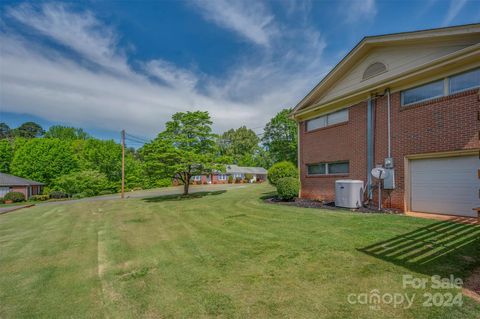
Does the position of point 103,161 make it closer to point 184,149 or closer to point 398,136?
point 184,149

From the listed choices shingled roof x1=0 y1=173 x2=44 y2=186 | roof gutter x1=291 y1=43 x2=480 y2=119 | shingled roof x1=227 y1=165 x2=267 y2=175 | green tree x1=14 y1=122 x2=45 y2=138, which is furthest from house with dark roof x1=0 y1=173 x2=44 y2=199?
green tree x1=14 y1=122 x2=45 y2=138

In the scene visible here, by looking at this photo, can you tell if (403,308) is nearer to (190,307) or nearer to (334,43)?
(190,307)

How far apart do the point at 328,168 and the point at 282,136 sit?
27.6 m

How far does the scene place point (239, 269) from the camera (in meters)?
4.10

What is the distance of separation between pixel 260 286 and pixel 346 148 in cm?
899

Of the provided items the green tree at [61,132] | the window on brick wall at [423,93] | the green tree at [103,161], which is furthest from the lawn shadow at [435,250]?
the green tree at [61,132]

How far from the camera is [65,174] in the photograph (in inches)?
1414

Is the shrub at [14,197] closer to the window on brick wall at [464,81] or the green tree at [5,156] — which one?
the green tree at [5,156]

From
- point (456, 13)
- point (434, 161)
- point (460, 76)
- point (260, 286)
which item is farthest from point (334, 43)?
point (260, 286)

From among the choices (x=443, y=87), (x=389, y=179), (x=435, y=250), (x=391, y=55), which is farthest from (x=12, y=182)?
(x=443, y=87)

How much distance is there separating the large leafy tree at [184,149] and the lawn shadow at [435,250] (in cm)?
1375

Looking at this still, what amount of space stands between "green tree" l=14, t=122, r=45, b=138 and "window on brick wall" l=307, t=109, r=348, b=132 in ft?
278

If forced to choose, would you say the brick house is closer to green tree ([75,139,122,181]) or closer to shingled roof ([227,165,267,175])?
green tree ([75,139,122,181])

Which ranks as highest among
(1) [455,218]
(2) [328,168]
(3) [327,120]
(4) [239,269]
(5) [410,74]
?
(5) [410,74]
